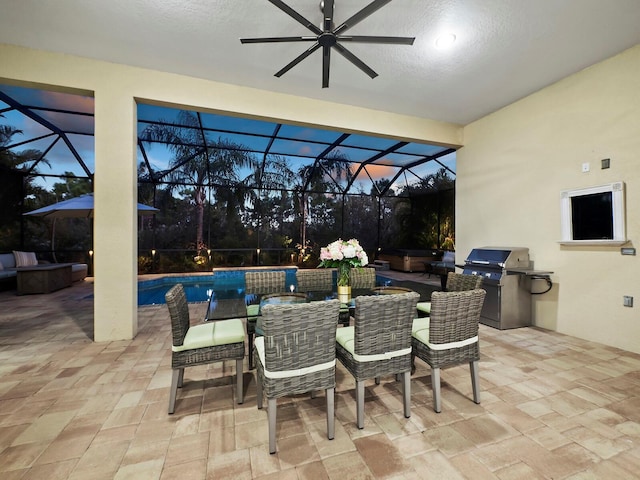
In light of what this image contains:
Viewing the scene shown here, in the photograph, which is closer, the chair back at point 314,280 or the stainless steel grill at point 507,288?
the chair back at point 314,280

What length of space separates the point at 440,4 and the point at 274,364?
3.04 metres

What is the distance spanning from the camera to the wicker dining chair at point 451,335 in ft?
6.16

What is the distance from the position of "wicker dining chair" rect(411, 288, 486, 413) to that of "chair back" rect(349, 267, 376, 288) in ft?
4.42

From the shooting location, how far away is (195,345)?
1925 millimetres

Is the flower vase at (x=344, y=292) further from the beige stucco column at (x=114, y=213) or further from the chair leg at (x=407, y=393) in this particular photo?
the beige stucco column at (x=114, y=213)

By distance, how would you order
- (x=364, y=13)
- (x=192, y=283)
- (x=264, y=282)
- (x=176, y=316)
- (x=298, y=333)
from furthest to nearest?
(x=192, y=283) → (x=264, y=282) → (x=364, y=13) → (x=176, y=316) → (x=298, y=333)

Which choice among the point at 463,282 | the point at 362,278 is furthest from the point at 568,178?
the point at 362,278

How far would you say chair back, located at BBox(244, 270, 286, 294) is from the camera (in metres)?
2.97

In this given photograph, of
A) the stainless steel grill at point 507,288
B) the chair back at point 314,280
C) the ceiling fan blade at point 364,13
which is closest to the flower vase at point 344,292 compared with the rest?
the chair back at point 314,280

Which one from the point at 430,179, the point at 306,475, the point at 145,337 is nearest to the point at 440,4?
the point at 306,475

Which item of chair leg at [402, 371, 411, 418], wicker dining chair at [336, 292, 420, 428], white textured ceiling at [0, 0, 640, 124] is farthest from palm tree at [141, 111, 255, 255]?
chair leg at [402, 371, 411, 418]

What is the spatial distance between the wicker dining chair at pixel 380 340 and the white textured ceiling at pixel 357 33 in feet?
7.99

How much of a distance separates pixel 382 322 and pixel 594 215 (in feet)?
10.6

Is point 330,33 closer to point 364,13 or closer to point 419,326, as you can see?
point 364,13
